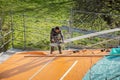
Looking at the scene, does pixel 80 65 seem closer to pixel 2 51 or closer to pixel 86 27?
pixel 2 51

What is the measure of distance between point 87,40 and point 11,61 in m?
6.53

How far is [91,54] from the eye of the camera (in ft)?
39.7

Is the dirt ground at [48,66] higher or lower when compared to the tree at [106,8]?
lower

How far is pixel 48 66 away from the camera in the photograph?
11625mm

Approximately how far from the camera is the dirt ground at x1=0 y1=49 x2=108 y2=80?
35.5 feet

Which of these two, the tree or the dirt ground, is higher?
the tree

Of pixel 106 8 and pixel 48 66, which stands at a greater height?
pixel 106 8

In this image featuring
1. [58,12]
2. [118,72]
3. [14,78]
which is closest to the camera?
[118,72]

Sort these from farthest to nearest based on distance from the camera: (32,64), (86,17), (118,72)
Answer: (86,17), (32,64), (118,72)

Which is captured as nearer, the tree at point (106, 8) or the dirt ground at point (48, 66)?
the dirt ground at point (48, 66)

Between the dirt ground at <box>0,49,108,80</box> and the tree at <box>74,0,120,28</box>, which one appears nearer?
the dirt ground at <box>0,49,108,80</box>

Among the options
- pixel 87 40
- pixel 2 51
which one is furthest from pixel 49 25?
pixel 2 51

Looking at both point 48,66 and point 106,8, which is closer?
point 48,66

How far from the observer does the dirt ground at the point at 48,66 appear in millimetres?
10828
